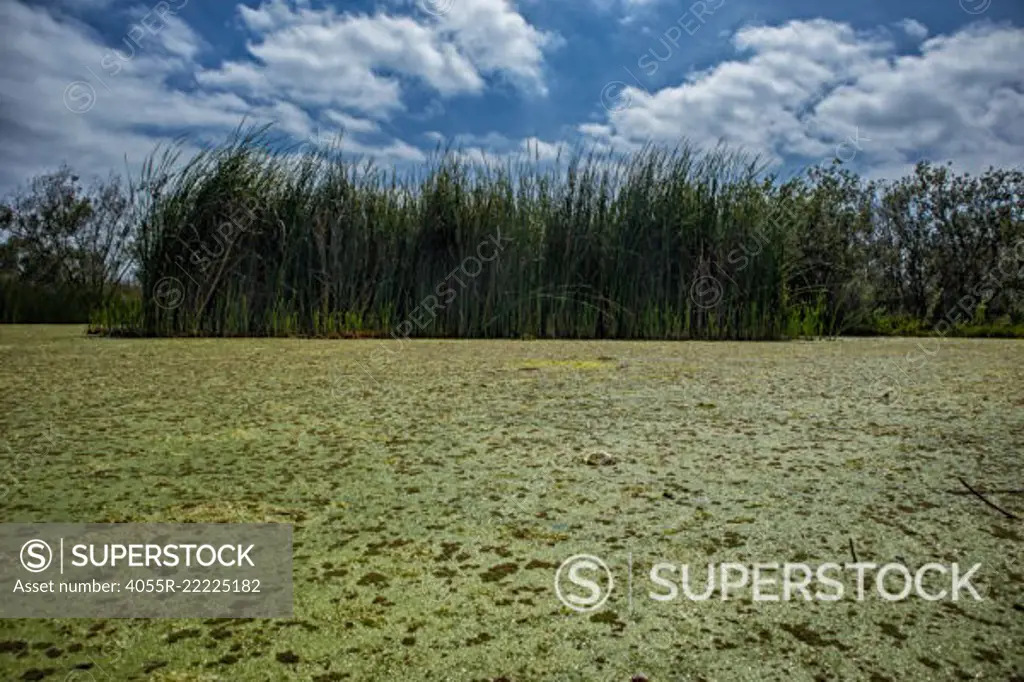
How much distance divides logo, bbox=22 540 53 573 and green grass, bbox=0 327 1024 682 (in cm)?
8

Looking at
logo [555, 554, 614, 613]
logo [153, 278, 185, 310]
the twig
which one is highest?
logo [153, 278, 185, 310]

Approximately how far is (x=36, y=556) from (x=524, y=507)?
50cm

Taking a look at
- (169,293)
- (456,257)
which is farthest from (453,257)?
(169,293)

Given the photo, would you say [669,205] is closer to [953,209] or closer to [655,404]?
[655,404]

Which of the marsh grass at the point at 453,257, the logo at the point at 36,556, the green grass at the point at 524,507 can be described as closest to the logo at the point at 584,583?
the green grass at the point at 524,507

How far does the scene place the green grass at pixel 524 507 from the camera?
1.69ft

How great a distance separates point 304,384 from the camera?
1.72 meters

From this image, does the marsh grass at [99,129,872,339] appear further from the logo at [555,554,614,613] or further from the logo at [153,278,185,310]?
the logo at [555,554,614,613]

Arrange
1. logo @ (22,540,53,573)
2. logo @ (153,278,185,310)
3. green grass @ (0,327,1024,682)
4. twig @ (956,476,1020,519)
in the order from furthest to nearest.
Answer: logo @ (153,278,185,310)
twig @ (956,476,1020,519)
logo @ (22,540,53,573)
green grass @ (0,327,1024,682)

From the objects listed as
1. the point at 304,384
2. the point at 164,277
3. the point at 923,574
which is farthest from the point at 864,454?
the point at 164,277

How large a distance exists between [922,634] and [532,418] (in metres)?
0.81

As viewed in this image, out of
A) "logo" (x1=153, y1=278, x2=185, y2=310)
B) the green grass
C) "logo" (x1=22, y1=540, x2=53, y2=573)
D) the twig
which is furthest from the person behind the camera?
"logo" (x1=153, y1=278, x2=185, y2=310)

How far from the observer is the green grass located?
1.69ft

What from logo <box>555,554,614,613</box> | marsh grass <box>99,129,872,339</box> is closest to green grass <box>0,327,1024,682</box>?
logo <box>555,554,614,613</box>
